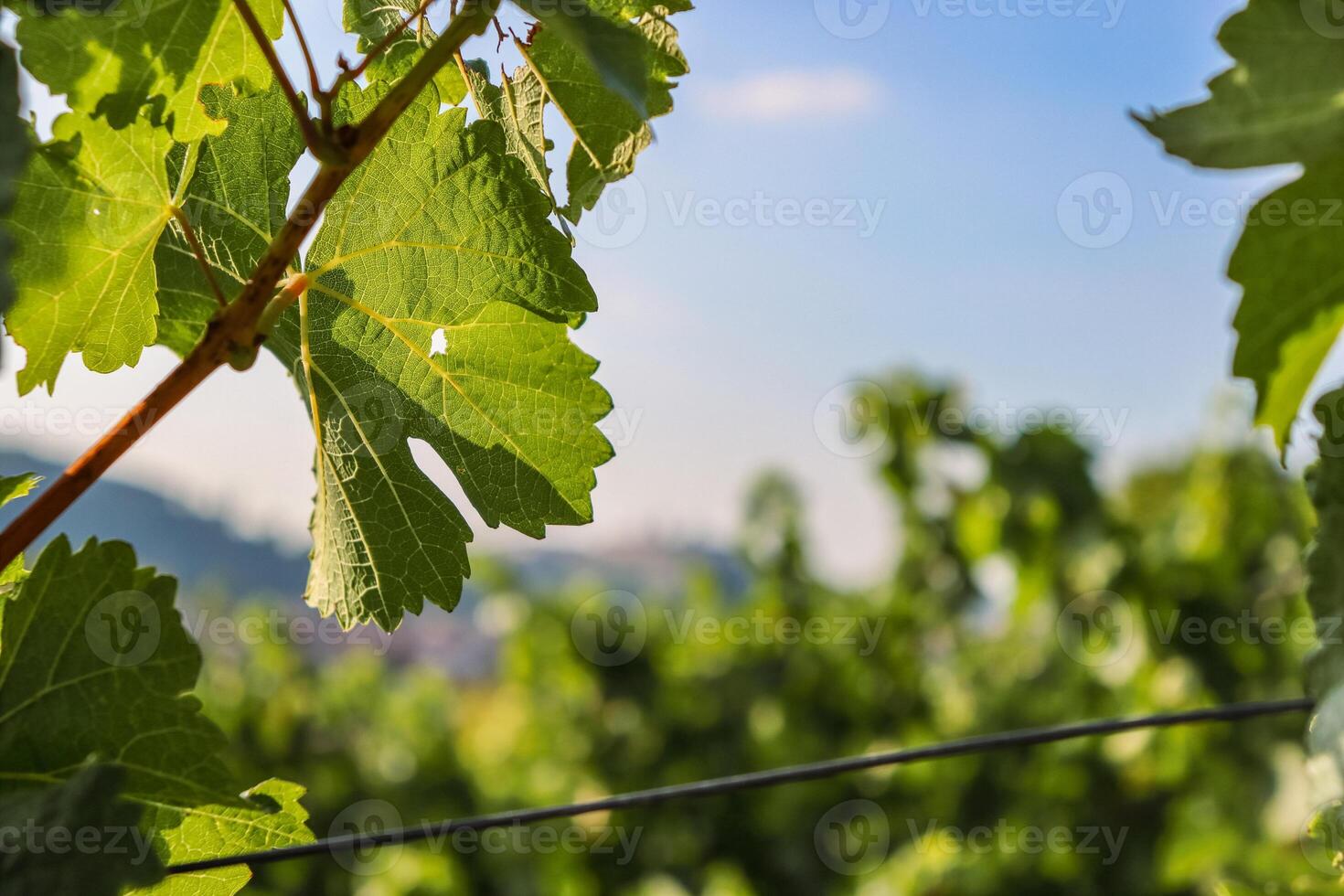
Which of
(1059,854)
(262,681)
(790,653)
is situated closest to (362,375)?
(1059,854)

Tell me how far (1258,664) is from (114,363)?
11.9 feet

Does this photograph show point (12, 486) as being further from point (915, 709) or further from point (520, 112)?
point (915, 709)

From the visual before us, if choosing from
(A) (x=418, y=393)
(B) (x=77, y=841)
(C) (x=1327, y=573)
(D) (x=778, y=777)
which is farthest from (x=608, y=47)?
(D) (x=778, y=777)

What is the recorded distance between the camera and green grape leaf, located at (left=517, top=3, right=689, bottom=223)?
594 millimetres

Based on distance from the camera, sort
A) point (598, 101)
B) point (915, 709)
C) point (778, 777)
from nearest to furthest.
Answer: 1. point (598, 101)
2. point (778, 777)
3. point (915, 709)

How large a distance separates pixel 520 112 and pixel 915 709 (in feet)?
12.9

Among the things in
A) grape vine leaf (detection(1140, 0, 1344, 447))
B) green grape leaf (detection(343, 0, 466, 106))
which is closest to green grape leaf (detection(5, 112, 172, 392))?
green grape leaf (detection(343, 0, 466, 106))

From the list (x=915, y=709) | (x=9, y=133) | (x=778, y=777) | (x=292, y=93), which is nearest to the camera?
(x=9, y=133)

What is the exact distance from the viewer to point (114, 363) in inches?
24.7

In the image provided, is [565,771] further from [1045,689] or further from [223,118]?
[223,118]

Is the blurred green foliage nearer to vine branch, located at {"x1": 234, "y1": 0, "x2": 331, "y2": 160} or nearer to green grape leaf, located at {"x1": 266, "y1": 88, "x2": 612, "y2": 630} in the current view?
green grape leaf, located at {"x1": 266, "y1": 88, "x2": 612, "y2": 630}

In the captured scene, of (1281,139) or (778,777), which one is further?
(778,777)

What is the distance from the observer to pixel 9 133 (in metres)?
0.38

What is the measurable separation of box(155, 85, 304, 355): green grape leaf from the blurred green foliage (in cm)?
280
